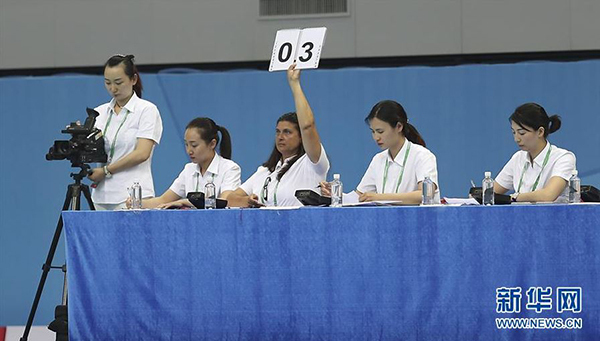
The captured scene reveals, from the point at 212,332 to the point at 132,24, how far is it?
10.3 ft

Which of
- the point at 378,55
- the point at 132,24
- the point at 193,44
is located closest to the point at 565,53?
the point at 378,55

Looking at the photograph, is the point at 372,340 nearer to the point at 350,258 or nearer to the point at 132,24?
the point at 350,258

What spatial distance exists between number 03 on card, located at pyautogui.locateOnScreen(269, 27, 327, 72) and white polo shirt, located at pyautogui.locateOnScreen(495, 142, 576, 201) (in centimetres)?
110

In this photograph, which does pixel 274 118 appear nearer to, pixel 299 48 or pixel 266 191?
pixel 266 191

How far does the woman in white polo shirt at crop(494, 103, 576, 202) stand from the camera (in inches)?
160

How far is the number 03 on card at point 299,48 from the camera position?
12.5ft

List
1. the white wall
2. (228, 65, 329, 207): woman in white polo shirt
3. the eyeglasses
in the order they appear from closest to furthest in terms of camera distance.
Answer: (228, 65, 329, 207): woman in white polo shirt
the eyeglasses
the white wall

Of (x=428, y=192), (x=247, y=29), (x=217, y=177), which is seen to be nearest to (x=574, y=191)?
(x=428, y=192)

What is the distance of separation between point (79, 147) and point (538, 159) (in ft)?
6.38

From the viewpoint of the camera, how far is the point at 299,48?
388 cm

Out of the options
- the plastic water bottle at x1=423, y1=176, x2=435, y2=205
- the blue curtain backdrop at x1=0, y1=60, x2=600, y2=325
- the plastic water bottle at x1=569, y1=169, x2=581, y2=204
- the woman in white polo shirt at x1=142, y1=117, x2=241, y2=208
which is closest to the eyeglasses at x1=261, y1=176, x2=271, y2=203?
the woman in white polo shirt at x1=142, y1=117, x2=241, y2=208

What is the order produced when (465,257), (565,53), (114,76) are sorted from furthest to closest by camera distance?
(565,53)
(114,76)
(465,257)

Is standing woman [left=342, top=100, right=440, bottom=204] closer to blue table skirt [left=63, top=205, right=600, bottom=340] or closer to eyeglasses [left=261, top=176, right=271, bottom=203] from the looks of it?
eyeglasses [left=261, top=176, right=271, bottom=203]

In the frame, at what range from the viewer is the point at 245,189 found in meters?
4.44
